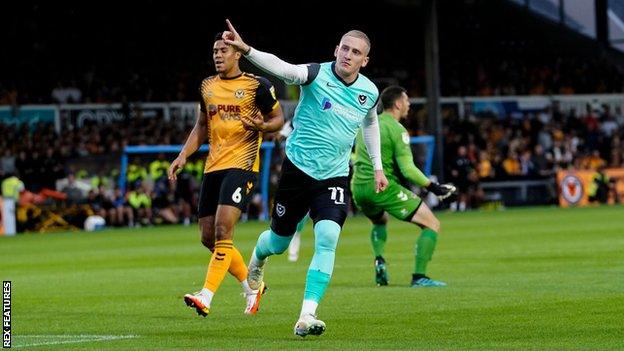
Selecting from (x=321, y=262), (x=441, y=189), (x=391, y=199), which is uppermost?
(x=441, y=189)

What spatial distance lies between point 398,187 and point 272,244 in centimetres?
407

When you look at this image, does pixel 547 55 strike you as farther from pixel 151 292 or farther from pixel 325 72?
pixel 325 72

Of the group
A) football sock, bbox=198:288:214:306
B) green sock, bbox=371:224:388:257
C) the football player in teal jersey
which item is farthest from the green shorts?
football sock, bbox=198:288:214:306

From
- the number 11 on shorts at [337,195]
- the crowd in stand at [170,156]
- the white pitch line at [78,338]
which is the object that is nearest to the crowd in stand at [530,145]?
the crowd in stand at [170,156]

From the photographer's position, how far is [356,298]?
1421 centimetres

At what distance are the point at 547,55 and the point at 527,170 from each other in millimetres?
12834

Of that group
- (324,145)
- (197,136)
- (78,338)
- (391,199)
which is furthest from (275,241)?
(391,199)

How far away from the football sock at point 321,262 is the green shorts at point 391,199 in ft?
15.5

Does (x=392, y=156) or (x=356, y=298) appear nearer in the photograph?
(x=356, y=298)

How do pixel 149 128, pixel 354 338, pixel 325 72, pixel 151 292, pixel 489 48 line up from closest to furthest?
1. pixel 354 338
2. pixel 325 72
3. pixel 151 292
4. pixel 149 128
5. pixel 489 48

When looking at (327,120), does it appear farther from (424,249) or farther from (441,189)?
(424,249)

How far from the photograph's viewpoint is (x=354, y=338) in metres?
10.4

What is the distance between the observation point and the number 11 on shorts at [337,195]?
11156 millimetres

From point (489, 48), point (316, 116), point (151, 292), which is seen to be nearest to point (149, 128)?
point (489, 48)
